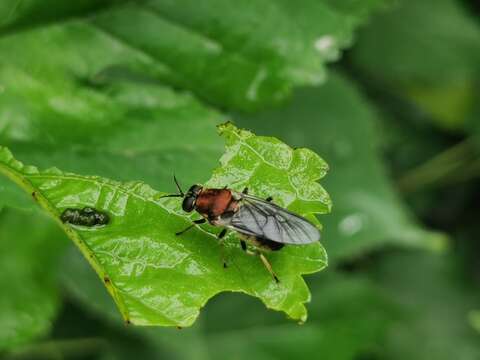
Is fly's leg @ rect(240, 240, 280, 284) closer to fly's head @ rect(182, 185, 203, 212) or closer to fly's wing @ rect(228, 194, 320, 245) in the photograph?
fly's wing @ rect(228, 194, 320, 245)

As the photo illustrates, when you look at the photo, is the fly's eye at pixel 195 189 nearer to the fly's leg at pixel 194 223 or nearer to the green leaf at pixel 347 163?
the fly's leg at pixel 194 223

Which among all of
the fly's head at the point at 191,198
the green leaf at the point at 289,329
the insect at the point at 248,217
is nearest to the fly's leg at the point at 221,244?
the insect at the point at 248,217

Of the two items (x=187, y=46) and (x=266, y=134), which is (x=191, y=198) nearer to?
(x=187, y=46)

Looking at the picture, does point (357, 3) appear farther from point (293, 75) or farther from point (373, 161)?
point (373, 161)

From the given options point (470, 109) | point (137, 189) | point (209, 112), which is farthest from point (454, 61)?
point (137, 189)

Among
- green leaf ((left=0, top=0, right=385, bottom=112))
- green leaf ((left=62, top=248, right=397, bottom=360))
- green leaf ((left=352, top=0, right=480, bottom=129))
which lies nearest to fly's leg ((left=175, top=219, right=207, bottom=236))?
green leaf ((left=0, top=0, right=385, bottom=112))

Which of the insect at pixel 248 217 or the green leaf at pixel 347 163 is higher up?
the insect at pixel 248 217

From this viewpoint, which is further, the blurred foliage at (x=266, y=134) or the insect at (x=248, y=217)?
the blurred foliage at (x=266, y=134)
